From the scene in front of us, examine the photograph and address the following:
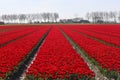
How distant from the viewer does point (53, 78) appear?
29.1 ft

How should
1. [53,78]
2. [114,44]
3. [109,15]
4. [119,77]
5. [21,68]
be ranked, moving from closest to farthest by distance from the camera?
[53,78]
[119,77]
[21,68]
[114,44]
[109,15]

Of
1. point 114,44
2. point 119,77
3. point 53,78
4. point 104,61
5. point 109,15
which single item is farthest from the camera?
point 109,15

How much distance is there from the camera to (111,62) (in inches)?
459

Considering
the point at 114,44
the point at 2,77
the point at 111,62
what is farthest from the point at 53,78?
the point at 114,44

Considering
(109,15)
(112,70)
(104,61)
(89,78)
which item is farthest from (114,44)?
(109,15)

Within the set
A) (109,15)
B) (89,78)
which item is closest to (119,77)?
(89,78)

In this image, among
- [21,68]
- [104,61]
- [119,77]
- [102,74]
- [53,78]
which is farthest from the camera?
[21,68]

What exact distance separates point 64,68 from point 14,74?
7.92 feet

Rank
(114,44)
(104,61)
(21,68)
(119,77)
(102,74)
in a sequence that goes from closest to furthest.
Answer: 1. (119,77)
2. (102,74)
3. (104,61)
4. (21,68)
5. (114,44)

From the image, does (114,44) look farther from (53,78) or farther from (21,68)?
(53,78)

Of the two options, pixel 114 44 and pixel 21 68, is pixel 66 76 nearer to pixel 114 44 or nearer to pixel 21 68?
pixel 21 68

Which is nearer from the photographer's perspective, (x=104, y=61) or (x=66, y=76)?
(x=66, y=76)

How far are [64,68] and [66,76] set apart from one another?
4.18 feet

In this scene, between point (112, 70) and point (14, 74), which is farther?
point (14, 74)
